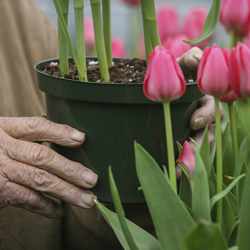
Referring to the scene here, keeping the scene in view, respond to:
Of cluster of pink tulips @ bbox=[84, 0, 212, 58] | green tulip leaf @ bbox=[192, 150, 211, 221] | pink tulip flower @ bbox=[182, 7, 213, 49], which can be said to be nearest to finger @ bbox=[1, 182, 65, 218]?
Result: green tulip leaf @ bbox=[192, 150, 211, 221]

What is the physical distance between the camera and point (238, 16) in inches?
31.4

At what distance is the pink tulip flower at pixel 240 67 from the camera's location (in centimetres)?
35

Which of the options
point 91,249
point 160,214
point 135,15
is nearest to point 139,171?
point 160,214

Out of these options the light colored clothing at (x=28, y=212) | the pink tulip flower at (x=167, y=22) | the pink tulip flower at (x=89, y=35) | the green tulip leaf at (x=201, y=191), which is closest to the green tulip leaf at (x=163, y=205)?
the green tulip leaf at (x=201, y=191)

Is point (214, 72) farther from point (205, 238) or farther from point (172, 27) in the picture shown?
point (172, 27)

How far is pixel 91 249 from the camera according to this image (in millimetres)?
918

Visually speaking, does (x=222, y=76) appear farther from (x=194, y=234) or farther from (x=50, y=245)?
(x=50, y=245)

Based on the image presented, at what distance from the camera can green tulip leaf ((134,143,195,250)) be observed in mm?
348

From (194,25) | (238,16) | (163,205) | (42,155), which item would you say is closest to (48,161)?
(42,155)

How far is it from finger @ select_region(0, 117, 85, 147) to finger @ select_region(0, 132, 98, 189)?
0.01 m

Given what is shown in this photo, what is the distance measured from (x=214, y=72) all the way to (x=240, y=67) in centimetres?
2

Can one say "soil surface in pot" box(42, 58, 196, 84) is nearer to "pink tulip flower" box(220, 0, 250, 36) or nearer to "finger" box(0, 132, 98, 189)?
"finger" box(0, 132, 98, 189)

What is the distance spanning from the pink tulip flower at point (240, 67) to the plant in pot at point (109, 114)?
12 cm

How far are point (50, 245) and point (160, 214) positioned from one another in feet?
2.03
